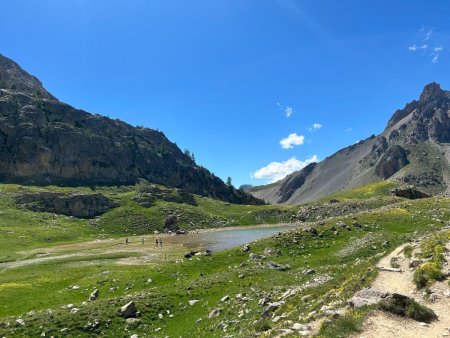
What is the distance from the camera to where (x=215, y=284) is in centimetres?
3778

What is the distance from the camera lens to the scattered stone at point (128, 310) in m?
31.0

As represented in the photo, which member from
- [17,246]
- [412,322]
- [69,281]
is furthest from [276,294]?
[17,246]

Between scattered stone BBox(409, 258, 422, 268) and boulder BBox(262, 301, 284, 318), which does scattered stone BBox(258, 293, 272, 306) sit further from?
scattered stone BBox(409, 258, 422, 268)

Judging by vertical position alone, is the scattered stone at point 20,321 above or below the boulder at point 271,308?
above

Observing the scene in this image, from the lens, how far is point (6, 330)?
28469mm

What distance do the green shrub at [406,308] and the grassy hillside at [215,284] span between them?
6.93ft

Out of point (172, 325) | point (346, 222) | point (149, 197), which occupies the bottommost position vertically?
point (172, 325)

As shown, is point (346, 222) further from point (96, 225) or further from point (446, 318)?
point (96, 225)

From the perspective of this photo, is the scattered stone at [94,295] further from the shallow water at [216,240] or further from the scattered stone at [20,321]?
the shallow water at [216,240]

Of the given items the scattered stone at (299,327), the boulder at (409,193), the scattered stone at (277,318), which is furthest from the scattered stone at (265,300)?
the boulder at (409,193)

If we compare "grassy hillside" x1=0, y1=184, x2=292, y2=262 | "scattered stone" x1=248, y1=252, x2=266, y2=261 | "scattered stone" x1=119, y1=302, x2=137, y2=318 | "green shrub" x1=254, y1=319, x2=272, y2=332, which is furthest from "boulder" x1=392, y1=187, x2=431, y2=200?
"green shrub" x1=254, y1=319, x2=272, y2=332

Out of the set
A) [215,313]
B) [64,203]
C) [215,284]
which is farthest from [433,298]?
[64,203]

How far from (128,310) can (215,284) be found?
991 cm

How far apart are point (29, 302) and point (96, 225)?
363 feet
